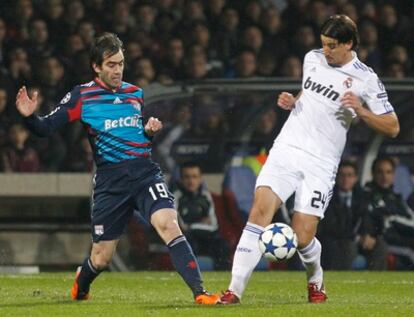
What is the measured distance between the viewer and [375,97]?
1034 cm

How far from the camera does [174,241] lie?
10.1 meters

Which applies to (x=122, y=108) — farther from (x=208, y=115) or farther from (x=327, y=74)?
(x=208, y=115)

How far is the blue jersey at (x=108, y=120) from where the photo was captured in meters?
10.5

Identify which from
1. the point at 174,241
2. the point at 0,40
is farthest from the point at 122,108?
the point at 0,40

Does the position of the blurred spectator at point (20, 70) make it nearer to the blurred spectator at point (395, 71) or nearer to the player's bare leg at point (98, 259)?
the blurred spectator at point (395, 71)

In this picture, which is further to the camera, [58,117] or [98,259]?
[98,259]

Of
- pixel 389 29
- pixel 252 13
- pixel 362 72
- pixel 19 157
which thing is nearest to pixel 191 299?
pixel 362 72

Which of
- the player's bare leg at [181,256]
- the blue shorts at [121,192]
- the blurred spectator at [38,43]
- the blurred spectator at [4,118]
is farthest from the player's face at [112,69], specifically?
the blurred spectator at [38,43]

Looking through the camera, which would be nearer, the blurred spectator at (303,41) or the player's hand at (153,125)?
the player's hand at (153,125)

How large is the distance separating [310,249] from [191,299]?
3.54 ft

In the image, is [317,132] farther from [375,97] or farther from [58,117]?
[58,117]

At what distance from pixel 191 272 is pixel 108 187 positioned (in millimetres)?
994

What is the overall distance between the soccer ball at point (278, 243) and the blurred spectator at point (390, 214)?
6424 millimetres

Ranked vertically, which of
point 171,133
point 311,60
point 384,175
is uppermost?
point 311,60
